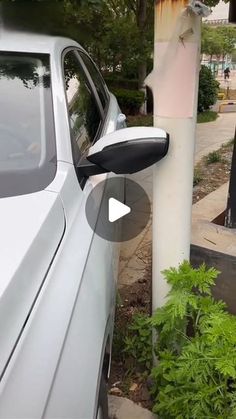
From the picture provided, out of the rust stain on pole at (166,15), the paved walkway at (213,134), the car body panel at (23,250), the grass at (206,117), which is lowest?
the grass at (206,117)

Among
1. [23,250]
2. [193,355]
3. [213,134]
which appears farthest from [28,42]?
[213,134]

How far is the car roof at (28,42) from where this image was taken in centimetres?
217

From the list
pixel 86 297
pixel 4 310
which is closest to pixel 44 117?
pixel 86 297

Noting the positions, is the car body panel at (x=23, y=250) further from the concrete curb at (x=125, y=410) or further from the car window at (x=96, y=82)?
the car window at (x=96, y=82)

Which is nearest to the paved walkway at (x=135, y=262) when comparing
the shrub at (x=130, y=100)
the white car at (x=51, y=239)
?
the white car at (x=51, y=239)

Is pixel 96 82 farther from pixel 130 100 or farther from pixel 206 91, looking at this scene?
pixel 206 91

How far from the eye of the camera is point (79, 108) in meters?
2.42

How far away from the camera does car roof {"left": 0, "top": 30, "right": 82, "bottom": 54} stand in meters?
2.17

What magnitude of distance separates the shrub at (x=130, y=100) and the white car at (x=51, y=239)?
8.41 meters

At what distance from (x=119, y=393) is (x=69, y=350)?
1.09 m

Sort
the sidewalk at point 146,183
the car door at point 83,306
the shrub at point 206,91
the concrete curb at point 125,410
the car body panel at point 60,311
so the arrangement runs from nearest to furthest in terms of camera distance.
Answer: the car body panel at point 60,311 < the car door at point 83,306 < the concrete curb at point 125,410 < the sidewalk at point 146,183 < the shrub at point 206,91

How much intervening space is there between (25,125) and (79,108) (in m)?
0.59

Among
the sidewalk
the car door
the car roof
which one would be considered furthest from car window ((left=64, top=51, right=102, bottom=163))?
the sidewalk

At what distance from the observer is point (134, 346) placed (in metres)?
2.19
